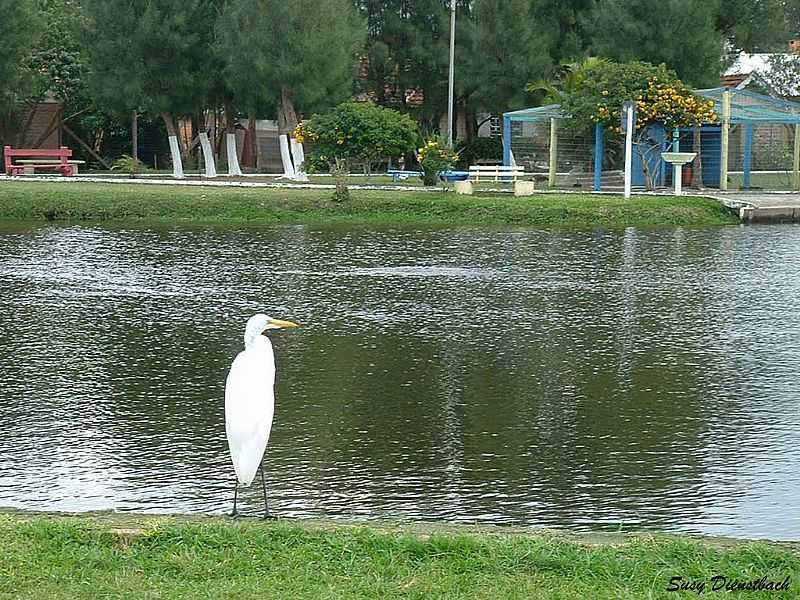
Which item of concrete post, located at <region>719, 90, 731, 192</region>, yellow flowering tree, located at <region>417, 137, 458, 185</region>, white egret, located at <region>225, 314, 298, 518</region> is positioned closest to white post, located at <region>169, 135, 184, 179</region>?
yellow flowering tree, located at <region>417, 137, 458, 185</region>

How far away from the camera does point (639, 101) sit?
1244 inches

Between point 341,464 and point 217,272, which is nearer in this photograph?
point 341,464

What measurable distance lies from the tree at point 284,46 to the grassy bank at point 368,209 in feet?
24.4

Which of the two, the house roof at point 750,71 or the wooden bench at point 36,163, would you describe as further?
the house roof at point 750,71

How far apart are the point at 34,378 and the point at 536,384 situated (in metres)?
4.23

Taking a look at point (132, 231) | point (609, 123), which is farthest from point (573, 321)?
point (609, 123)

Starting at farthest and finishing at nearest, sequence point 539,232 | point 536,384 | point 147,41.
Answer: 1. point 147,41
2. point 539,232
3. point 536,384

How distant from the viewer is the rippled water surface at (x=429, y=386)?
8.09 m

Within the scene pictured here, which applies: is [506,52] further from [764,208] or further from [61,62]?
[764,208]

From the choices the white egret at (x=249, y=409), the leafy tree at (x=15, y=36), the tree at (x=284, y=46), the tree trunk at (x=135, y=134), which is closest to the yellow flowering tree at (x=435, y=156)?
the tree at (x=284, y=46)

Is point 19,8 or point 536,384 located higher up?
point 19,8

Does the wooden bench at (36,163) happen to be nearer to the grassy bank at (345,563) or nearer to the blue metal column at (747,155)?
the blue metal column at (747,155)

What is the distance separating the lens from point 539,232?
25.7 m

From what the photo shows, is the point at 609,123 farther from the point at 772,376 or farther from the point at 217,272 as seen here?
the point at 772,376
